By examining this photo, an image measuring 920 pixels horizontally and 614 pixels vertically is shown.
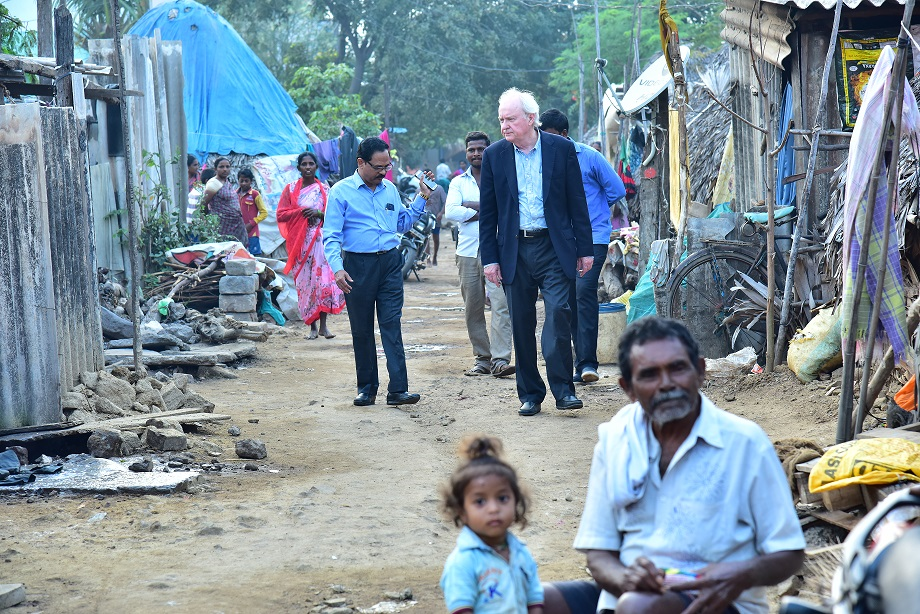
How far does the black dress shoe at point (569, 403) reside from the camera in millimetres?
7242

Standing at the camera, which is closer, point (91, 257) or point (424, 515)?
point (424, 515)

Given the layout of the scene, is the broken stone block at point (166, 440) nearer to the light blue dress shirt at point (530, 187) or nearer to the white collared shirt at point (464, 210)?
the light blue dress shirt at point (530, 187)

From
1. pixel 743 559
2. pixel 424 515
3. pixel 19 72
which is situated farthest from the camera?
pixel 19 72

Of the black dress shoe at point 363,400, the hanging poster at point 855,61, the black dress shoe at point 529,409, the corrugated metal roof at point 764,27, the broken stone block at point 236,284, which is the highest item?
the corrugated metal roof at point 764,27

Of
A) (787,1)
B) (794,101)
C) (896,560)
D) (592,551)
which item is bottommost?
(592,551)

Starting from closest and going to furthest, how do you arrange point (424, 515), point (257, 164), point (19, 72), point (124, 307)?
1. point (424, 515)
2. point (19, 72)
3. point (124, 307)
4. point (257, 164)

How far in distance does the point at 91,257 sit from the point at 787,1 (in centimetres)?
530

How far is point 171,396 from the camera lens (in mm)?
7586

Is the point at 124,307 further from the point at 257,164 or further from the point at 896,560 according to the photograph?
the point at 896,560

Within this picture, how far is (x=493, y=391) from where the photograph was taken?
8391 millimetres

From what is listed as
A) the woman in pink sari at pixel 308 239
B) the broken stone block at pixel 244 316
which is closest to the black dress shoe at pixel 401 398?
the woman in pink sari at pixel 308 239

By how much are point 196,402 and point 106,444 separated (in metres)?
1.54

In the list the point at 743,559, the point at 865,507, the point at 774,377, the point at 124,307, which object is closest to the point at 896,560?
the point at 743,559

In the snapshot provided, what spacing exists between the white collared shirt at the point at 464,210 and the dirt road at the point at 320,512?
1.44 metres
